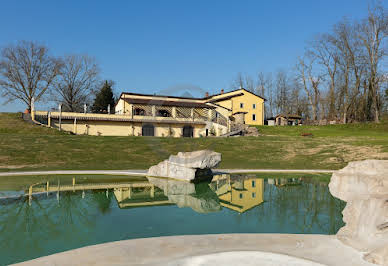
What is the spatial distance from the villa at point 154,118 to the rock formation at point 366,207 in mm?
34980

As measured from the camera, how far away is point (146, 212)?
30.9 ft

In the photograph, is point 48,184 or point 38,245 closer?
point 38,245

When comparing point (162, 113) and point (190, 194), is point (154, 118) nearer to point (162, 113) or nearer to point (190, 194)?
point (162, 113)

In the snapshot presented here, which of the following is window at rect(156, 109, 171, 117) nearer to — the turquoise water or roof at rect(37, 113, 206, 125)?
roof at rect(37, 113, 206, 125)

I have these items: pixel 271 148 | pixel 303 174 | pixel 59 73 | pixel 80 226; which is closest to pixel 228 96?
pixel 271 148

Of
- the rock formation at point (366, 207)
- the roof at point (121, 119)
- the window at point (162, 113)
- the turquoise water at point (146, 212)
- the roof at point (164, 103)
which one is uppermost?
the roof at point (164, 103)

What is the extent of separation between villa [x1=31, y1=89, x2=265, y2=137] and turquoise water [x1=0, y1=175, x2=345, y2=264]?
28.4 meters

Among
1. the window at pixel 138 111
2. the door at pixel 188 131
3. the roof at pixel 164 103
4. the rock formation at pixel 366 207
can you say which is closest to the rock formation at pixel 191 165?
the rock formation at pixel 366 207

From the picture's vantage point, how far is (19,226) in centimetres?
763

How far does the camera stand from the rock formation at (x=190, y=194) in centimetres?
1023

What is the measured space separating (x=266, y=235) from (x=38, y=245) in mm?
5084

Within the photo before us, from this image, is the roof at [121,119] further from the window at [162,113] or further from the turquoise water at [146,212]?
the turquoise water at [146,212]

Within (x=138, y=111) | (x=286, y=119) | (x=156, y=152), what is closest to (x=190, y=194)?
(x=156, y=152)

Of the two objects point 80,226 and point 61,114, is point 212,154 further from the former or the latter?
point 61,114
